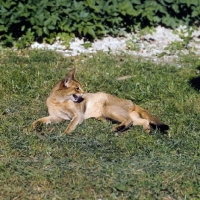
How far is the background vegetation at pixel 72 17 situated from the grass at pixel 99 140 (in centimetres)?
53

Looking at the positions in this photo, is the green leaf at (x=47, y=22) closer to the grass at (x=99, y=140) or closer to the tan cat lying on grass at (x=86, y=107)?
the grass at (x=99, y=140)

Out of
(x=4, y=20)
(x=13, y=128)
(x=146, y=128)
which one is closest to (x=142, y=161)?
(x=146, y=128)

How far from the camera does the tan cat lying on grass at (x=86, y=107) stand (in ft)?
23.4

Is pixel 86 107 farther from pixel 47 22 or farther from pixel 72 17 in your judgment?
pixel 72 17

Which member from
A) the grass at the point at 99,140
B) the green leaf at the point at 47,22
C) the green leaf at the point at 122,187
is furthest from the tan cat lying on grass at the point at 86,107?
the green leaf at the point at 47,22

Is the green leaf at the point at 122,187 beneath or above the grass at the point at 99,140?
above

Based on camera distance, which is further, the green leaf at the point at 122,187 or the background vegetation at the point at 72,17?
the background vegetation at the point at 72,17

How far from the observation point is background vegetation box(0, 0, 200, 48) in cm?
953

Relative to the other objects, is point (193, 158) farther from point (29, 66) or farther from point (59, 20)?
point (59, 20)

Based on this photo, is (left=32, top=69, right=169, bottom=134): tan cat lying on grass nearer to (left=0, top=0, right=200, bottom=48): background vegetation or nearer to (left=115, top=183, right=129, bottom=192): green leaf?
(left=115, top=183, right=129, bottom=192): green leaf

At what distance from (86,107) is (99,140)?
0.89 meters

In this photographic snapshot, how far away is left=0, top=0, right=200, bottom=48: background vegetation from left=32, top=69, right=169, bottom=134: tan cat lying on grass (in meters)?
2.45

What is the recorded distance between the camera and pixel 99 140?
21.6ft

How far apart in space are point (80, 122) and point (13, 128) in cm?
81
